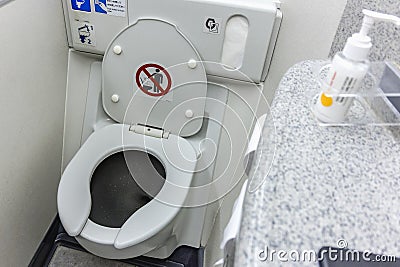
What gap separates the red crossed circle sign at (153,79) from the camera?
3.56 feet

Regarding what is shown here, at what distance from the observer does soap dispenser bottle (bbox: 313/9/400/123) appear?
49 cm

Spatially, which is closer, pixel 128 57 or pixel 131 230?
pixel 131 230

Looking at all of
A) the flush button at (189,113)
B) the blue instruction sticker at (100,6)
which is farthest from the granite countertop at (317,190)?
the blue instruction sticker at (100,6)

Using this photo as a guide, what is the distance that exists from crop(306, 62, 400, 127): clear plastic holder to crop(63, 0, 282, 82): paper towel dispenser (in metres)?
0.42

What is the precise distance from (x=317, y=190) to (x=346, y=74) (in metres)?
0.18

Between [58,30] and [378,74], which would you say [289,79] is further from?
[58,30]

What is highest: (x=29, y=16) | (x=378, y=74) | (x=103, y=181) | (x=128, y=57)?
(x=378, y=74)

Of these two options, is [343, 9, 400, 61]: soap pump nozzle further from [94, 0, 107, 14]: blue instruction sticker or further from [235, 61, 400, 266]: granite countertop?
[94, 0, 107, 14]: blue instruction sticker

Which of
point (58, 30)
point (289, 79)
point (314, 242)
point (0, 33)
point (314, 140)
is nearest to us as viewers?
point (314, 242)

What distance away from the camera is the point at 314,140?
510 millimetres

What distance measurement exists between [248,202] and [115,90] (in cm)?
84

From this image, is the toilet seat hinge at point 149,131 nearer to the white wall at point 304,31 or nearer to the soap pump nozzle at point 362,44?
the white wall at point 304,31

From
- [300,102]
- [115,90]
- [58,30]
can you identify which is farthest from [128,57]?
[300,102]

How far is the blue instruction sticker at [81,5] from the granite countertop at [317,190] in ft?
2.43
